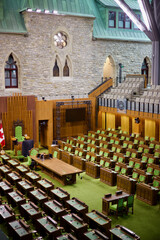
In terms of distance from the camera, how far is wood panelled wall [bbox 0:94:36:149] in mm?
21484

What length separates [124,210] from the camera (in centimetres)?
1230

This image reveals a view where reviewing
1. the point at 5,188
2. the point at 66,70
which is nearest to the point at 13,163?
the point at 5,188

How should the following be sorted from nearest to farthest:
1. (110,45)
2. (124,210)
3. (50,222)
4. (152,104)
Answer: (50,222) < (124,210) < (152,104) < (110,45)

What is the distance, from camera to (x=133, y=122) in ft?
78.9

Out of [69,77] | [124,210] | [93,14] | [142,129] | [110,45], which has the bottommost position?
[124,210]

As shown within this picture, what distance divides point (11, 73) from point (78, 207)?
14.7 metres

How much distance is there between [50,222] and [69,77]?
670 inches

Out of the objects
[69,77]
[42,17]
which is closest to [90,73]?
[69,77]

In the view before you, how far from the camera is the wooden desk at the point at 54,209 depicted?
10.9 metres

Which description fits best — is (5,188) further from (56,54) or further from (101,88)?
(101,88)

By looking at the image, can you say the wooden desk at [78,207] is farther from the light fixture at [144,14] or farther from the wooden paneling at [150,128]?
the light fixture at [144,14]

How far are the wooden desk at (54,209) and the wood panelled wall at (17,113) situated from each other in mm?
11007

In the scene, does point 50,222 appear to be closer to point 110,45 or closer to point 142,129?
point 142,129

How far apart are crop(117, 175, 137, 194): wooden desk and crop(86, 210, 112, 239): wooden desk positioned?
3.54 m
